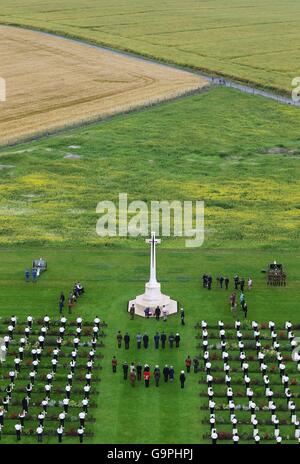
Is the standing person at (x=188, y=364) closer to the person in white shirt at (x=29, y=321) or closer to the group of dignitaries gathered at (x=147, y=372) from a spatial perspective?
the group of dignitaries gathered at (x=147, y=372)

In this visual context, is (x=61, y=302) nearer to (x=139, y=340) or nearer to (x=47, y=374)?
(x=139, y=340)

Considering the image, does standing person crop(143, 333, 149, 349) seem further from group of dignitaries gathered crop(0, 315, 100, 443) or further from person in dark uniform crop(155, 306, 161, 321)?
person in dark uniform crop(155, 306, 161, 321)

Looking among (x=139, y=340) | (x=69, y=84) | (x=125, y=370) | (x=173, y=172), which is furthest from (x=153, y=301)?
(x=69, y=84)

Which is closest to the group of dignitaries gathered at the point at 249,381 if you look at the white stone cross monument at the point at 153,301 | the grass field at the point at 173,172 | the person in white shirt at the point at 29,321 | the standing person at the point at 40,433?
the white stone cross monument at the point at 153,301

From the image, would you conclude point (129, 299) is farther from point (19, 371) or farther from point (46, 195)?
point (46, 195)

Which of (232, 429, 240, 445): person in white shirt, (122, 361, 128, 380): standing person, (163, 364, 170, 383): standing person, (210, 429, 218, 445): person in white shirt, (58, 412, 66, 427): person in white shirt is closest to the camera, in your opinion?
(232, 429, 240, 445): person in white shirt

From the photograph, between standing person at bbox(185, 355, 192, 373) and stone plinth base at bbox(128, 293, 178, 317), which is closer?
standing person at bbox(185, 355, 192, 373)

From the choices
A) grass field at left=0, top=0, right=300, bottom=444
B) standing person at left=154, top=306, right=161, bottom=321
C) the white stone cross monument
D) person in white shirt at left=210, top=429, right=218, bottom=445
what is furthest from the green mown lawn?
the white stone cross monument
